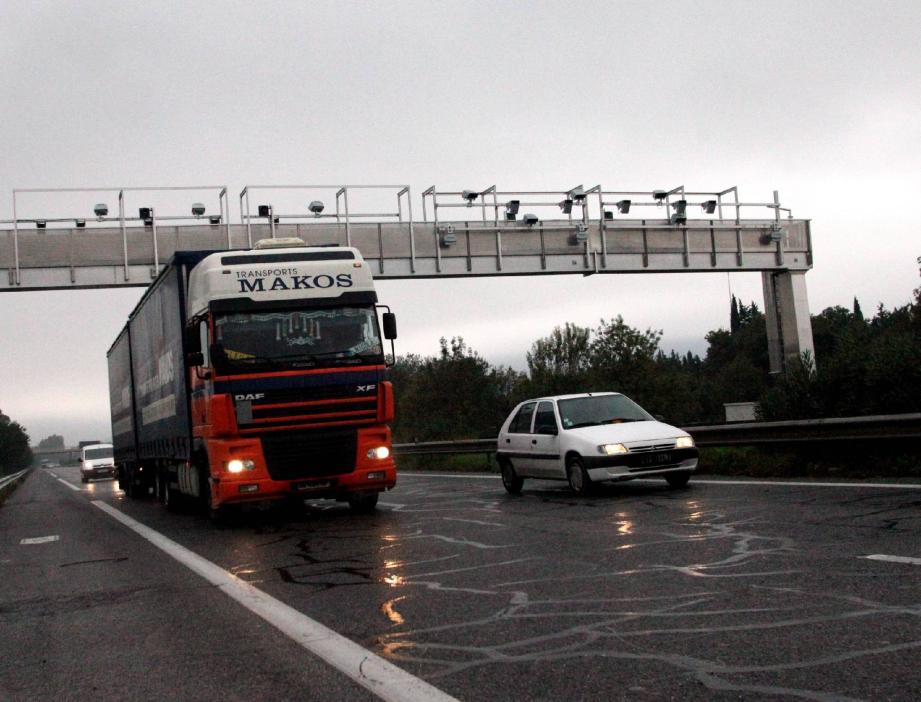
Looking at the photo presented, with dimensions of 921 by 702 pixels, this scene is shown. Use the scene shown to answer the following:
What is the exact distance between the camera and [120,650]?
6230 millimetres

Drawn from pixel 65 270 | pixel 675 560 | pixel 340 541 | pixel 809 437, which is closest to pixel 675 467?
pixel 809 437

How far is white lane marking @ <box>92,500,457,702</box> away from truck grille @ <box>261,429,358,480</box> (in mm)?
4120

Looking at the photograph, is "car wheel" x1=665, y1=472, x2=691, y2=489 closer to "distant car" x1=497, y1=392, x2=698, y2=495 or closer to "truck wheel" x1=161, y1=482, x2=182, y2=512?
"distant car" x1=497, y1=392, x2=698, y2=495

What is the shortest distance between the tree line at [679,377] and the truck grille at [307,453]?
7.90 meters

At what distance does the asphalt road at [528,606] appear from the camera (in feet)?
16.4

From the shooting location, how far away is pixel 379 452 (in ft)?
47.4

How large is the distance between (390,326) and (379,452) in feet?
5.49

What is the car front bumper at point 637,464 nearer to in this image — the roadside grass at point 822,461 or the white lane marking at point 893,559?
the roadside grass at point 822,461

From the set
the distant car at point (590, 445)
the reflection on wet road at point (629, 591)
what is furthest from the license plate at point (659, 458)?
the reflection on wet road at point (629, 591)

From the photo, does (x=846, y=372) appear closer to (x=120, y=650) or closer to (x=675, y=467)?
(x=675, y=467)

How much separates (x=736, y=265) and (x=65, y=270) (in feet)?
63.8

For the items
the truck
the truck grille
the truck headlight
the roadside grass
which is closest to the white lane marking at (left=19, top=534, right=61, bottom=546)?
the truck

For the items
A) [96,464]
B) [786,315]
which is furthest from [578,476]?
[96,464]

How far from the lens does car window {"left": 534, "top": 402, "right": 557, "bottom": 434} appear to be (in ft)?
52.1
